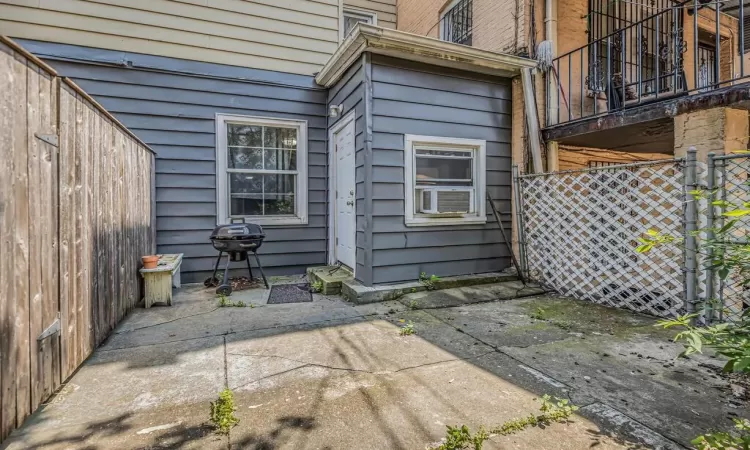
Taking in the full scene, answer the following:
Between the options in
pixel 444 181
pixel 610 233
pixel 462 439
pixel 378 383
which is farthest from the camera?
pixel 444 181

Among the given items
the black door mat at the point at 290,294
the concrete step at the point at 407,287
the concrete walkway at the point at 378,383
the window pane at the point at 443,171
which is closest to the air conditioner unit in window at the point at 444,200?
the window pane at the point at 443,171

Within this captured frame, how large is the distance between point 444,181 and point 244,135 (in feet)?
9.55

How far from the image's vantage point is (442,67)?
4469 millimetres

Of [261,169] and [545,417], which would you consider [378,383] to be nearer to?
[545,417]

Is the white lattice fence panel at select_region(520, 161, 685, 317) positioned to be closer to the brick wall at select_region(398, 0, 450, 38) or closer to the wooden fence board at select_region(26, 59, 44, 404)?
the brick wall at select_region(398, 0, 450, 38)

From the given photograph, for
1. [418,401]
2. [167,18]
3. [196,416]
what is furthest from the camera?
[167,18]

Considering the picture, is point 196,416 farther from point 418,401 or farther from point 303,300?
point 303,300

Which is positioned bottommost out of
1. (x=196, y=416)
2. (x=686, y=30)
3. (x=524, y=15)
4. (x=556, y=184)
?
(x=196, y=416)

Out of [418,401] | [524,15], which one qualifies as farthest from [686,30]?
[418,401]

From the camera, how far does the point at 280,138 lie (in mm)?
5332

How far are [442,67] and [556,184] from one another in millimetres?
1982

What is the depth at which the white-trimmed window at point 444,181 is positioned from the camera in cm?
433

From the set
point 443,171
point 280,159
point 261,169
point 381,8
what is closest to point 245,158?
point 261,169

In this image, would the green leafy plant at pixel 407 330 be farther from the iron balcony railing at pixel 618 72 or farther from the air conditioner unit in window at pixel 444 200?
the iron balcony railing at pixel 618 72
